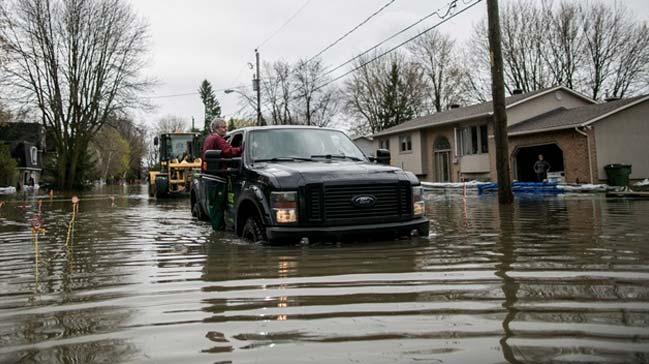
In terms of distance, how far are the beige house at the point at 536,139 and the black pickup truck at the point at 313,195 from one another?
807 inches

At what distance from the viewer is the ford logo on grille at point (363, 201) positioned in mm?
5875

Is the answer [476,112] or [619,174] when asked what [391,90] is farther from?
[619,174]

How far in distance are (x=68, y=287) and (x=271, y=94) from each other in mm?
53376

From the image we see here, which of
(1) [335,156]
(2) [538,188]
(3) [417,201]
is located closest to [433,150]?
(2) [538,188]

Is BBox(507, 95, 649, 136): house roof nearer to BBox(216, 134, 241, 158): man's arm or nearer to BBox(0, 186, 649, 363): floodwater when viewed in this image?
BBox(0, 186, 649, 363): floodwater

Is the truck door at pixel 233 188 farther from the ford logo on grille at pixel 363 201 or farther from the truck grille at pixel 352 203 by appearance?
the ford logo on grille at pixel 363 201

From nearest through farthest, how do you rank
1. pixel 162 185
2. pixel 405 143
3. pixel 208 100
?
pixel 162 185, pixel 405 143, pixel 208 100

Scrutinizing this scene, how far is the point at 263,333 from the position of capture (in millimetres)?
2836

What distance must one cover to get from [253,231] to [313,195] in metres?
1.04

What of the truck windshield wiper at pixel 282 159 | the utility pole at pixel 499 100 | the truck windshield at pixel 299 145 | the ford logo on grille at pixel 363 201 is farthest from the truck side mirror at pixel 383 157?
the utility pole at pixel 499 100

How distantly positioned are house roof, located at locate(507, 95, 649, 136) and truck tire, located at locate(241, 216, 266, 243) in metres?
21.3

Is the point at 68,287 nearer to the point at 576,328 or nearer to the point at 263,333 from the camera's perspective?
the point at 263,333

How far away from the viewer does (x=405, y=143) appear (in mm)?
37125

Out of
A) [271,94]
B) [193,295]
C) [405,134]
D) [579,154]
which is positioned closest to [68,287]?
[193,295]
